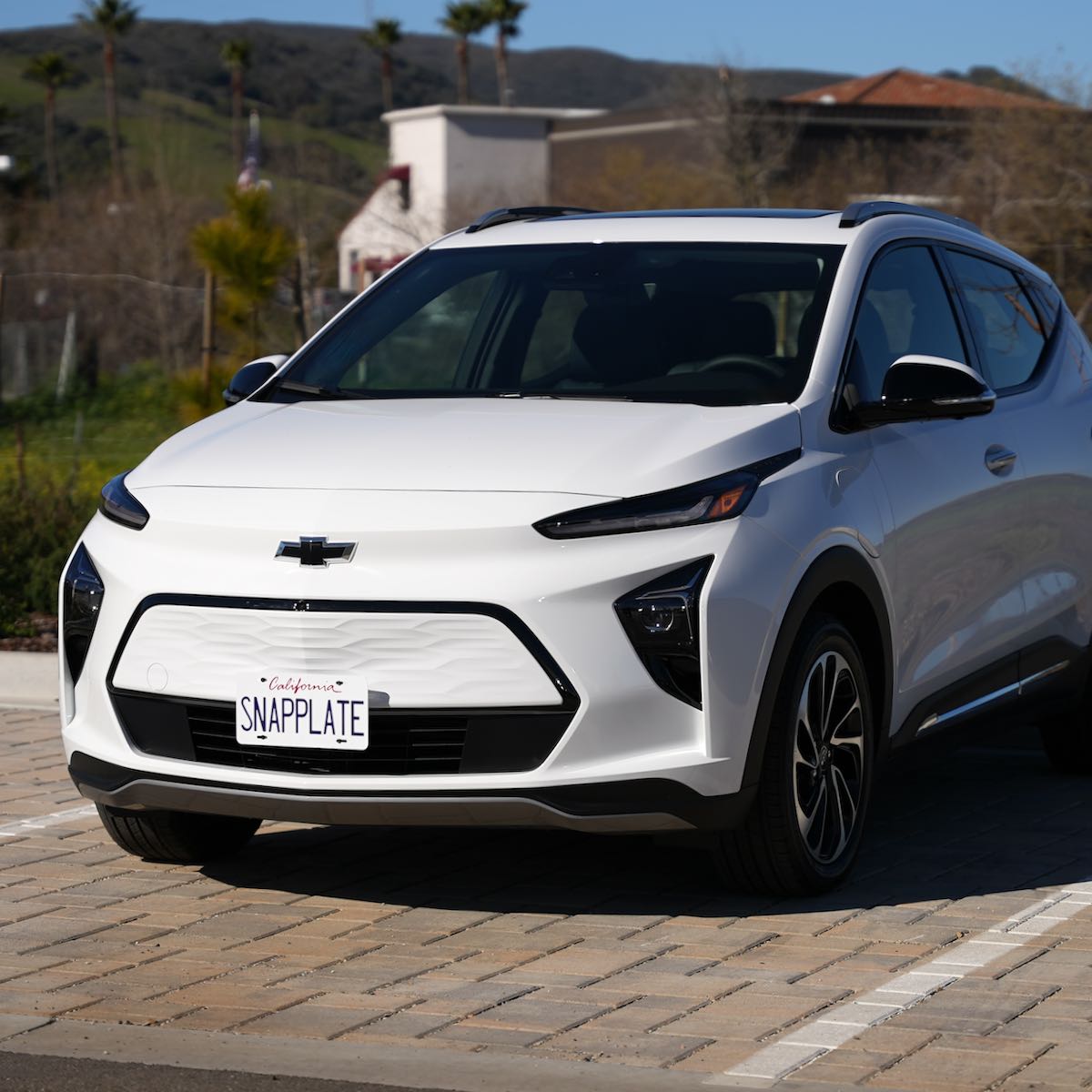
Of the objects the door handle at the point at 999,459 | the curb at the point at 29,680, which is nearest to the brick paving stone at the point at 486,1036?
the door handle at the point at 999,459

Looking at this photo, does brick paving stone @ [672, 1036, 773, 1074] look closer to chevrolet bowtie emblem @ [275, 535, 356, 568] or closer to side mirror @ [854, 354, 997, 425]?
chevrolet bowtie emblem @ [275, 535, 356, 568]

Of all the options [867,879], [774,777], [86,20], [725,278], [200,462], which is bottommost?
[867,879]

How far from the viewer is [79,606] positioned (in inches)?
224

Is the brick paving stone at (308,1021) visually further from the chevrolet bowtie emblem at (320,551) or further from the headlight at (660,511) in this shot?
the headlight at (660,511)

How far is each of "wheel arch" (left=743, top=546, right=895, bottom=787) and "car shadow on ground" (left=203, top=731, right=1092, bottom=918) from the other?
31 centimetres

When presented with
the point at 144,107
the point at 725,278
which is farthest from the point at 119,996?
the point at 144,107

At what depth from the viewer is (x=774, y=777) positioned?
5516mm

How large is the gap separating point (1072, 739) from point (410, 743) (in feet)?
11.5

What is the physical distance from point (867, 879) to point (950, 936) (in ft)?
2.32

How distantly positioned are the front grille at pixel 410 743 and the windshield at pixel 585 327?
1231 millimetres

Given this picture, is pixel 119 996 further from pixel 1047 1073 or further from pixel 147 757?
pixel 1047 1073

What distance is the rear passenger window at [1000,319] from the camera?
23.4 feet

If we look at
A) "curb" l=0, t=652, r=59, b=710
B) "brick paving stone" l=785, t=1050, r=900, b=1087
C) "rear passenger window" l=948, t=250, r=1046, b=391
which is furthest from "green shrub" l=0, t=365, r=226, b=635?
"brick paving stone" l=785, t=1050, r=900, b=1087

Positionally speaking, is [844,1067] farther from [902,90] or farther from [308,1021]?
[902,90]
